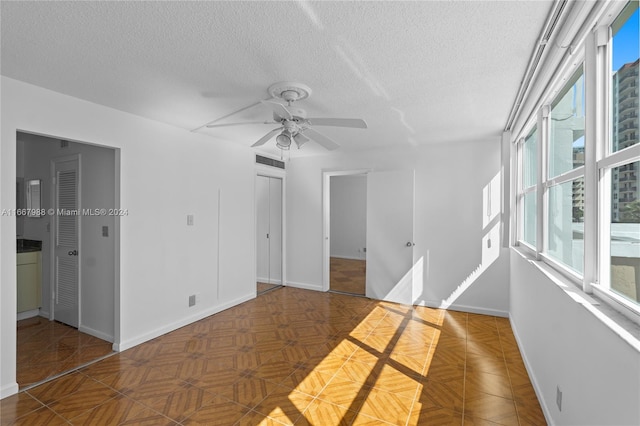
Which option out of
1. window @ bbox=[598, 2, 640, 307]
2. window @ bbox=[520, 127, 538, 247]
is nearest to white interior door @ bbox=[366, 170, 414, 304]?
window @ bbox=[520, 127, 538, 247]

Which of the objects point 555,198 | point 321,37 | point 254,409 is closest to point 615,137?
point 555,198

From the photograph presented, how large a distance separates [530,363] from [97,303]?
4502mm

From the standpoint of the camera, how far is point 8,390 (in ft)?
7.86

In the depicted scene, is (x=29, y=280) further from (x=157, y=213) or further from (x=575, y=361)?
(x=575, y=361)

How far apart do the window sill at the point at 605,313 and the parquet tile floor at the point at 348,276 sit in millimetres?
3746

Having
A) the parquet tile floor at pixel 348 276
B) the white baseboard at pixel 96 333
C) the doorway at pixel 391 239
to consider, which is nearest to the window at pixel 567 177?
the doorway at pixel 391 239

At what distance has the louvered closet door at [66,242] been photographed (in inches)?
146

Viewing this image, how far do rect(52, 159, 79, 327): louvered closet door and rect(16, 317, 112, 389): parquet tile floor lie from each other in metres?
0.22

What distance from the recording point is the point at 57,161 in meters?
3.86

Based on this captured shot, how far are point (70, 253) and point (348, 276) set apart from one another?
4890 mm

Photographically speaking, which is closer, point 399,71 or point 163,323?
point 399,71

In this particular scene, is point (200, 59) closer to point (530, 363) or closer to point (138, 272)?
point (138, 272)

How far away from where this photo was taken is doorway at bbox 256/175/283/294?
19.2 feet

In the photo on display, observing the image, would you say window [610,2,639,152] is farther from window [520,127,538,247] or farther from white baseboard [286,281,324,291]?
white baseboard [286,281,324,291]
